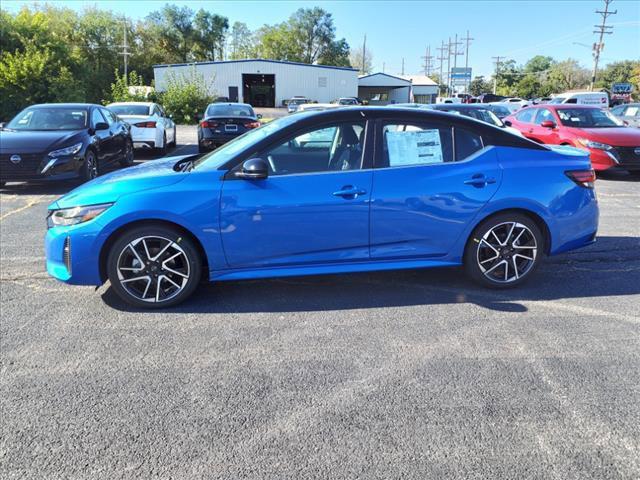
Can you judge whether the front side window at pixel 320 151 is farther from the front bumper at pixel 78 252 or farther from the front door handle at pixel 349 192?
the front bumper at pixel 78 252

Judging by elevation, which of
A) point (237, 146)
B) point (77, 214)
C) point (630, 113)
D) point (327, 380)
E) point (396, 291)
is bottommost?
point (327, 380)

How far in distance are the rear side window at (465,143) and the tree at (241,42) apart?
312ft

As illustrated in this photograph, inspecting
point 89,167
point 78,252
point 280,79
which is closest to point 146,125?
point 89,167

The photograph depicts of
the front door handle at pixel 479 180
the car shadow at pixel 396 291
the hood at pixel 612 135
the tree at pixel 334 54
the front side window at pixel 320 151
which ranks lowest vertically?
the car shadow at pixel 396 291

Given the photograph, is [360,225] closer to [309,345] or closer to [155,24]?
[309,345]

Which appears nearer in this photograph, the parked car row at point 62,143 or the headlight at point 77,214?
the headlight at point 77,214

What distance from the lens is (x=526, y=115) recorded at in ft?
44.3

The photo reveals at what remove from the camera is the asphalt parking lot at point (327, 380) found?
241cm

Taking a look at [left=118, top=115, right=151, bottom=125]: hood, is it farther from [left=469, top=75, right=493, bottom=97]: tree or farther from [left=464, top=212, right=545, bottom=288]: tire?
[left=469, top=75, right=493, bottom=97]: tree

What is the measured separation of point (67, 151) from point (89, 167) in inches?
23.4

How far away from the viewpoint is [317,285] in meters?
4.67

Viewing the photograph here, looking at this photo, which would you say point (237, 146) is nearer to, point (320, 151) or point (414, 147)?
point (320, 151)

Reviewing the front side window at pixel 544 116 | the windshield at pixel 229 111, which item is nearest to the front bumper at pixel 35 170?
the windshield at pixel 229 111

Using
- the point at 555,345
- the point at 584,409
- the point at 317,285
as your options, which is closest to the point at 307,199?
the point at 317,285
